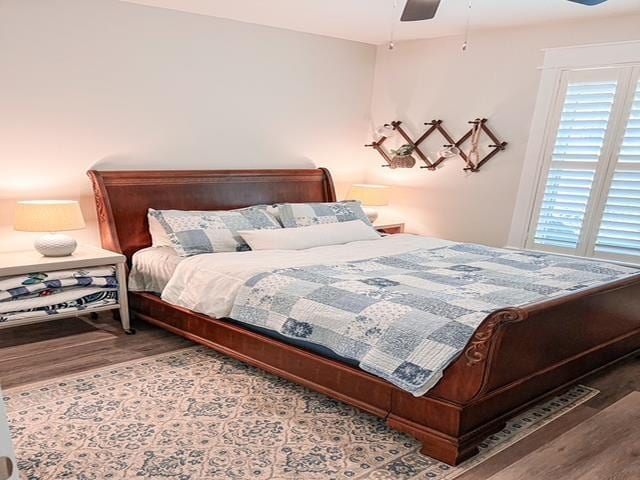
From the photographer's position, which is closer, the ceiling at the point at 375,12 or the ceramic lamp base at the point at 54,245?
the ceramic lamp base at the point at 54,245

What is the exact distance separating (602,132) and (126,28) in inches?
144

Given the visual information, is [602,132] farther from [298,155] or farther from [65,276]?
[65,276]

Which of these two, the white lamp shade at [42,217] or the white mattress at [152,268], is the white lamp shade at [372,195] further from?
the white lamp shade at [42,217]

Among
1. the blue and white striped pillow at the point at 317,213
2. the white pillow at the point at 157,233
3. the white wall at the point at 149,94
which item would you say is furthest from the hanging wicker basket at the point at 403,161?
the white pillow at the point at 157,233

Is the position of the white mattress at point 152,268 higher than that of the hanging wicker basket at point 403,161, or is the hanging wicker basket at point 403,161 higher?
the hanging wicker basket at point 403,161

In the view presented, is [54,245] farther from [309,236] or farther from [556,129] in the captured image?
[556,129]

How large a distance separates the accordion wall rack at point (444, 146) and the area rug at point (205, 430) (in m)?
2.32

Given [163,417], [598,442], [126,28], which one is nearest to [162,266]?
[163,417]

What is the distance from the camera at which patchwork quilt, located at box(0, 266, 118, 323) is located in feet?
10.1

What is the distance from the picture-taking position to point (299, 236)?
3857mm

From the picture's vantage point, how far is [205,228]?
3.71 metres

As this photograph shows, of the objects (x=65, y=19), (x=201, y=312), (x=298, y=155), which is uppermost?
(x=65, y=19)

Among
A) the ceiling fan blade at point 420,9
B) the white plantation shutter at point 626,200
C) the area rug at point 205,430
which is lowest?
the area rug at point 205,430

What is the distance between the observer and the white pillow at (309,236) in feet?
12.2
